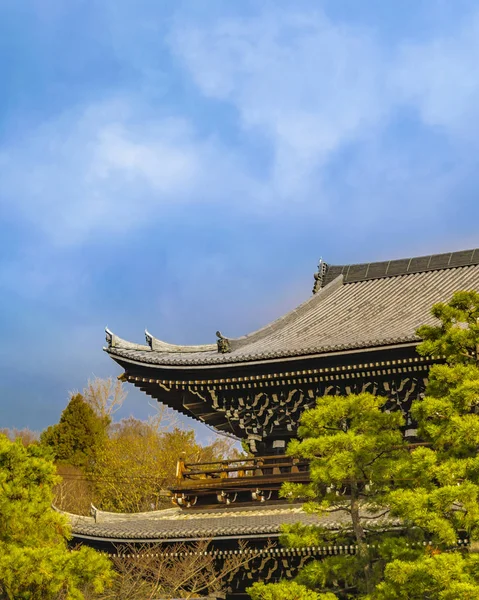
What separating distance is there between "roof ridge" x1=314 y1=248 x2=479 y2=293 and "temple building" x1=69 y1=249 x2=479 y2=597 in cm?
174

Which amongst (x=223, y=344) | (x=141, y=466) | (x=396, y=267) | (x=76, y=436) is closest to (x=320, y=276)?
(x=396, y=267)

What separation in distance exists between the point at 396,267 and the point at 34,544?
40.0 feet

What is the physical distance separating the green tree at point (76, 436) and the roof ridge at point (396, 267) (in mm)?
25093

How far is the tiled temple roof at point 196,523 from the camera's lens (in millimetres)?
13758

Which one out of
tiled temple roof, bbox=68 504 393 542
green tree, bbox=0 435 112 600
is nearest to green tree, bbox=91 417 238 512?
tiled temple roof, bbox=68 504 393 542

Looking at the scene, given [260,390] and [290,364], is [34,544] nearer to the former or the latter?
[260,390]

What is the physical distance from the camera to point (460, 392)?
416 inches

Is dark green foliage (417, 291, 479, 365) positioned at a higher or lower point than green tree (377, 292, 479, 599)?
higher

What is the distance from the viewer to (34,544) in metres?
12.2

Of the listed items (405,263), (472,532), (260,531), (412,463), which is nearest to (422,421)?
(412,463)

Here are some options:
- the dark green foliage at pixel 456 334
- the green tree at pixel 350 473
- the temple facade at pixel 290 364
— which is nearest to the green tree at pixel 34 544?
the green tree at pixel 350 473

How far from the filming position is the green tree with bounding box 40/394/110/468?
140ft

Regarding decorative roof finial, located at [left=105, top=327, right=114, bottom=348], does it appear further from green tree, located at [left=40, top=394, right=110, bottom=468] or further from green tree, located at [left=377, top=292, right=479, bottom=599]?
green tree, located at [left=40, top=394, right=110, bottom=468]

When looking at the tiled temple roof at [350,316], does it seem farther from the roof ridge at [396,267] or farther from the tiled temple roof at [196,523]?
the tiled temple roof at [196,523]
